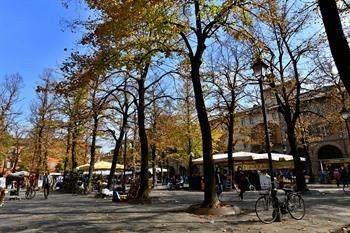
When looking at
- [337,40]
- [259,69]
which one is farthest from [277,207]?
[337,40]

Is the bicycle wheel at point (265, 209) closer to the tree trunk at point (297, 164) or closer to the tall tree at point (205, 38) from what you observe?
the tall tree at point (205, 38)

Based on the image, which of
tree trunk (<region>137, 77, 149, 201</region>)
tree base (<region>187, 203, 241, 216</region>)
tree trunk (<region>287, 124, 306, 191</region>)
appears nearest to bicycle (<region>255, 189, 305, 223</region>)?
tree base (<region>187, 203, 241, 216</region>)

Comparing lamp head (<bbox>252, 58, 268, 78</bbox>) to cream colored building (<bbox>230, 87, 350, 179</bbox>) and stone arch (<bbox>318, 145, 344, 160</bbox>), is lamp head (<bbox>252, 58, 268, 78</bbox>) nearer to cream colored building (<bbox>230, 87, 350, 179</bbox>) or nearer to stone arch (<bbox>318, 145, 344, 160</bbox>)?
cream colored building (<bbox>230, 87, 350, 179</bbox>)

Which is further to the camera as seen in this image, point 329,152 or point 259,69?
point 329,152

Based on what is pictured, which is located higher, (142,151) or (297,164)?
(142,151)

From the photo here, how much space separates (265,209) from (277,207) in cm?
114

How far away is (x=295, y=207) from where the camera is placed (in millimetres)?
12844

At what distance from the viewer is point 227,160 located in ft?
94.5

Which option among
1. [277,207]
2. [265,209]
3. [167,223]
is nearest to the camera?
[167,223]

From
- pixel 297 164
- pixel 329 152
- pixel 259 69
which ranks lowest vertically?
pixel 297 164

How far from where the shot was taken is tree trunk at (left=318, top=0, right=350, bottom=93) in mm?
8742

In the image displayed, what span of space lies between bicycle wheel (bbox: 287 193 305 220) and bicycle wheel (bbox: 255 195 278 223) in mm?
602

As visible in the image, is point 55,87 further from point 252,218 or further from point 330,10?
point 330,10

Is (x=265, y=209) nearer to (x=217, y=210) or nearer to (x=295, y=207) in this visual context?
(x=295, y=207)
